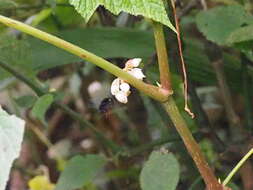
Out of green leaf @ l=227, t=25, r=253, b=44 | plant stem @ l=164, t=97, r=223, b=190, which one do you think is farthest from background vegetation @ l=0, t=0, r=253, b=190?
plant stem @ l=164, t=97, r=223, b=190

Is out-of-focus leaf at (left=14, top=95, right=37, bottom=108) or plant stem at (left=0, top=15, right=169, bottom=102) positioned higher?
plant stem at (left=0, top=15, right=169, bottom=102)

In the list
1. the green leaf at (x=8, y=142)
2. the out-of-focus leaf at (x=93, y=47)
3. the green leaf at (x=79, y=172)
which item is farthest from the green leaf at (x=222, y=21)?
the green leaf at (x=8, y=142)

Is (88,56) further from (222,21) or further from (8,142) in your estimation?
(222,21)

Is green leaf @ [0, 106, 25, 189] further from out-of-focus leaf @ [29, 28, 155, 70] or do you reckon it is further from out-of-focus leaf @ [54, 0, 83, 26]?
out-of-focus leaf @ [54, 0, 83, 26]

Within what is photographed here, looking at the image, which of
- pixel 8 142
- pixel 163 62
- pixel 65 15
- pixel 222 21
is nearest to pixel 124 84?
pixel 163 62

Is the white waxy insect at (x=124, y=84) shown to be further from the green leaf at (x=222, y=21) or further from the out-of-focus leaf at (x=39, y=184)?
the out-of-focus leaf at (x=39, y=184)
